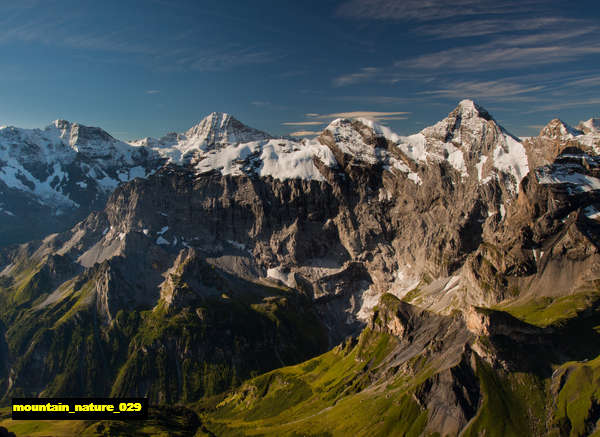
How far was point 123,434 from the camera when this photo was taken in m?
163

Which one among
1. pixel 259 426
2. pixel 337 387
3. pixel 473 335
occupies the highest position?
pixel 473 335

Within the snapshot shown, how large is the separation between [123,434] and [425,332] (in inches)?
4758

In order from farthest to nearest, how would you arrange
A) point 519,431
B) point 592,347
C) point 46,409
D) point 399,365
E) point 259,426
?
1. point 259,426
2. point 399,365
3. point 592,347
4. point 519,431
5. point 46,409

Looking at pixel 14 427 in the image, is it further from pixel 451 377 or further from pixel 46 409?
pixel 451 377

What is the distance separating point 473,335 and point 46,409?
399 feet

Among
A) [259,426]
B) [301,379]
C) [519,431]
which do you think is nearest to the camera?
[519,431]

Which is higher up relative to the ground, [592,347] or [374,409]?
[592,347]

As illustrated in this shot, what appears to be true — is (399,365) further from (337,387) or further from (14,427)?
(14,427)

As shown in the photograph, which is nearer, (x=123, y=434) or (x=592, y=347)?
(x=592, y=347)

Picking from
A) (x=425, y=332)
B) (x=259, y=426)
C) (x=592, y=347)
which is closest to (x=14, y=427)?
(x=259, y=426)

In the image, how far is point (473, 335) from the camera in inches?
5576

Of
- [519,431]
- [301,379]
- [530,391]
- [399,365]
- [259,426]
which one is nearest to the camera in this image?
[519,431]

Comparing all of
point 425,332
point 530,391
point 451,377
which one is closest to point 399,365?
point 425,332

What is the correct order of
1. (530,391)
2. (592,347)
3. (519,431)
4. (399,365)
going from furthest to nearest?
(399,365), (592,347), (530,391), (519,431)
